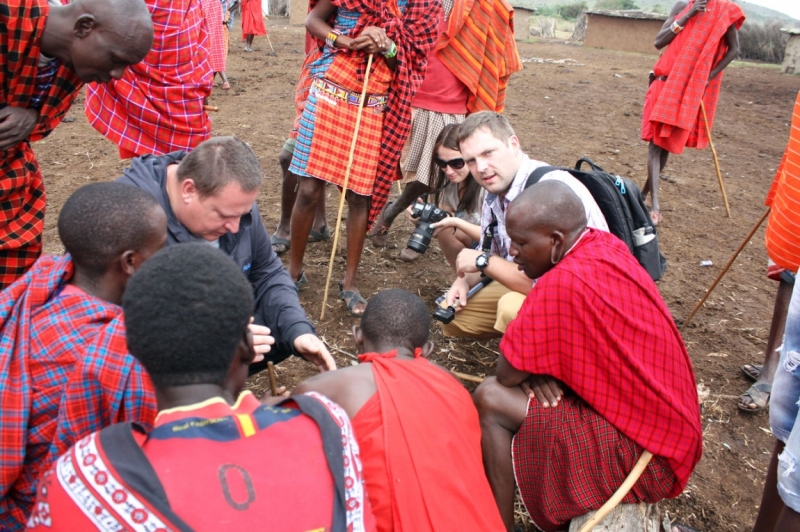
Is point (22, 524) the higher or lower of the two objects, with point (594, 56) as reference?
lower

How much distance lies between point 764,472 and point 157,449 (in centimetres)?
299

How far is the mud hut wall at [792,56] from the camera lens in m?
14.9

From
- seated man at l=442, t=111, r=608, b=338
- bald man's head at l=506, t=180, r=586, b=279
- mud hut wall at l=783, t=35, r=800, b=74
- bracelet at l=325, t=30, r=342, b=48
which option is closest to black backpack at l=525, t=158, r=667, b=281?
seated man at l=442, t=111, r=608, b=338

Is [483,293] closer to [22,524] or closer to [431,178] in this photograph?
[431,178]

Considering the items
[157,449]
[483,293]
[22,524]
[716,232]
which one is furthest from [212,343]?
[716,232]

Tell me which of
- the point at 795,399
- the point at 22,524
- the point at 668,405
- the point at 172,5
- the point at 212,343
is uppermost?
the point at 172,5

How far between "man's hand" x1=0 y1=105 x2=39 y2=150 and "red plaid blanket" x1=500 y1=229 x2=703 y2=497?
2.05 m

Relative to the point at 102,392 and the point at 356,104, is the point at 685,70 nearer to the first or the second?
the point at 356,104

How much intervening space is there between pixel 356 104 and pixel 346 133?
0.19 metres

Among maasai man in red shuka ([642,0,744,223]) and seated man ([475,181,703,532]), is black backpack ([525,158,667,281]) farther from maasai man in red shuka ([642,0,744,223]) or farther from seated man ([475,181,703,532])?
maasai man in red shuka ([642,0,744,223])

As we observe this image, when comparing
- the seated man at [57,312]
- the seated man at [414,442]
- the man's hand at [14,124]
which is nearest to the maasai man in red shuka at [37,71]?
the man's hand at [14,124]

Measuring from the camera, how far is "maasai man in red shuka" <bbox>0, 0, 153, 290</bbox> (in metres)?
2.36

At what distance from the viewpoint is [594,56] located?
16312mm

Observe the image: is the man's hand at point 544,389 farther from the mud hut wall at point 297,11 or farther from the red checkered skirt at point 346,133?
the mud hut wall at point 297,11
